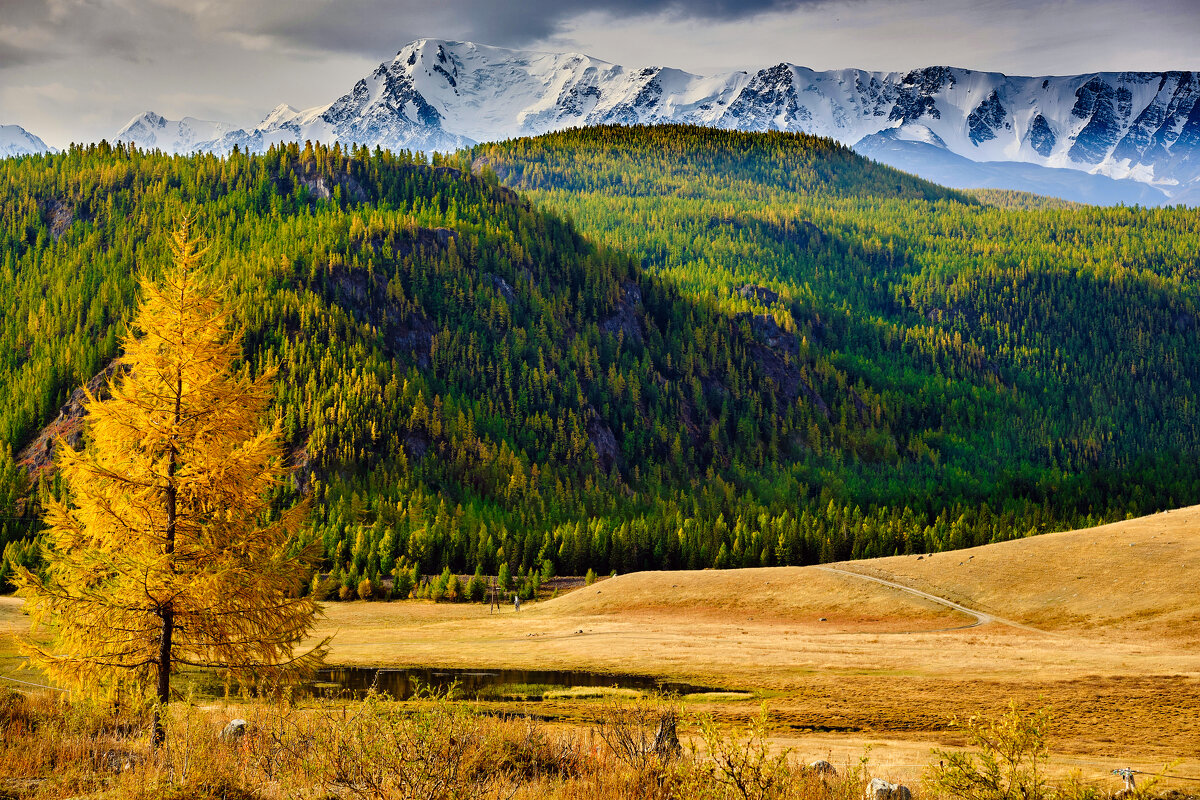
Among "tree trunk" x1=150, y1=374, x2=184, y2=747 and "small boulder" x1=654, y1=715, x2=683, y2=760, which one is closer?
"small boulder" x1=654, y1=715, x2=683, y2=760

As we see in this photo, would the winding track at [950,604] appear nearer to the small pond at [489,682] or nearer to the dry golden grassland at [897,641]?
the dry golden grassland at [897,641]

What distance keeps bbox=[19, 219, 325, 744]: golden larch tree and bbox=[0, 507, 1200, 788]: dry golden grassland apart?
18.5 meters

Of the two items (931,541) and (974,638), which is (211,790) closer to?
(974,638)

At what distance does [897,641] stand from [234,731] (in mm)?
53647

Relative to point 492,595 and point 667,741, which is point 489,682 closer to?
point 667,741

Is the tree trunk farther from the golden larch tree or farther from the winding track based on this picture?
the winding track

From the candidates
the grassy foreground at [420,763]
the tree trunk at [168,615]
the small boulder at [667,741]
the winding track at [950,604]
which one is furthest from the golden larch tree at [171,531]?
the winding track at [950,604]

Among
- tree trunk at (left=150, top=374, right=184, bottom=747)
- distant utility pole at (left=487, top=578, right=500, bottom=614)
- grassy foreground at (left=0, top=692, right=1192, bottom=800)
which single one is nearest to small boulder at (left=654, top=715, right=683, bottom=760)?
grassy foreground at (left=0, top=692, right=1192, bottom=800)

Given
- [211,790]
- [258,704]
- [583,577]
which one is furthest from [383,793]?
[583,577]

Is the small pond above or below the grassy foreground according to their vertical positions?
below

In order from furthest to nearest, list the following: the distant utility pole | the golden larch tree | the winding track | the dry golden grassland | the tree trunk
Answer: the distant utility pole
the winding track
the dry golden grassland
the tree trunk
the golden larch tree

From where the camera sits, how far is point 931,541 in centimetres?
13912

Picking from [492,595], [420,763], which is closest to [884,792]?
[420,763]

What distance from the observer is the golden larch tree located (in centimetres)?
2600
